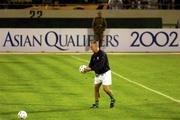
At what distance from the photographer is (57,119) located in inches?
593

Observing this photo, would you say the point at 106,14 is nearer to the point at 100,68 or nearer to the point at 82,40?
the point at 82,40

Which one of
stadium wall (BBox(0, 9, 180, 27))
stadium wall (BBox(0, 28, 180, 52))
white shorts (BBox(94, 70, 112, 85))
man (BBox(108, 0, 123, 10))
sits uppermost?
white shorts (BBox(94, 70, 112, 85))

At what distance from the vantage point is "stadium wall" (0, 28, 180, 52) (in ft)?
119

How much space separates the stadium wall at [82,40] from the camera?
3619 centimetres

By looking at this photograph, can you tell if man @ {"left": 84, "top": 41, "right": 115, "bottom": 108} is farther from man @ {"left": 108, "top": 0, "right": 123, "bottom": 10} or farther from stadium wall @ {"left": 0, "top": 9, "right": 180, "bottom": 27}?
man @ {"left": 108, "top": 0, "right": 123, "bottom": 10}

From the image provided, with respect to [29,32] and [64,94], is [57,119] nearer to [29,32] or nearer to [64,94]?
[64,94]

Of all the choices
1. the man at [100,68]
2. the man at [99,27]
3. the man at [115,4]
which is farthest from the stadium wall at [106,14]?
the man at [100,68]

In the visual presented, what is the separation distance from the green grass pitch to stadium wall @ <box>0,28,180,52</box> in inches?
151

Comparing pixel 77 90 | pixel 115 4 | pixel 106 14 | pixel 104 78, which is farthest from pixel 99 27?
pixel 104 78

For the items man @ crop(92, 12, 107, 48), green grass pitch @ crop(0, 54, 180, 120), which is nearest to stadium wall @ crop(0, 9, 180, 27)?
man @ crop(92, 12, 107, 48)

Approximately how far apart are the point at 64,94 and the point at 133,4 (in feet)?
92.1

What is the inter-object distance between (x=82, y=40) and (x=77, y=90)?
1633cm

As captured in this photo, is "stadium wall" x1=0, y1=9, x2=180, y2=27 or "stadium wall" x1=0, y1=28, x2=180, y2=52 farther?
"stadium wall" x1=0, y1=9, x2=180, y2=27

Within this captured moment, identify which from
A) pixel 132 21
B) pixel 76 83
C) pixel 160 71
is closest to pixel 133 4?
pixel 132 21
